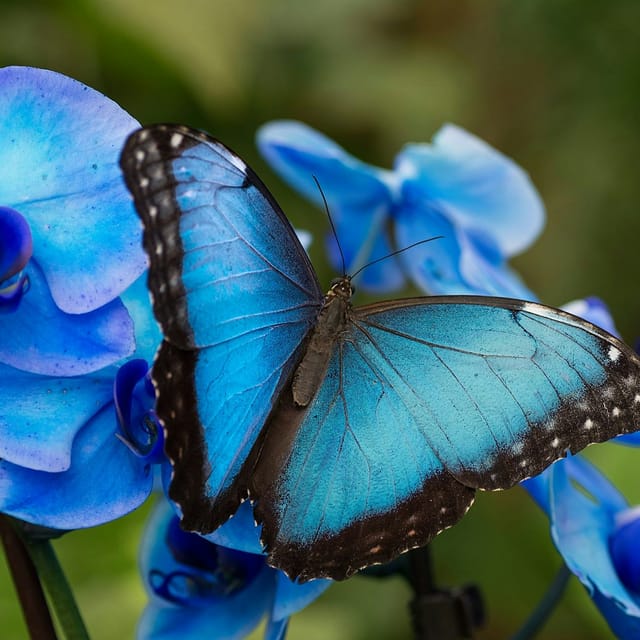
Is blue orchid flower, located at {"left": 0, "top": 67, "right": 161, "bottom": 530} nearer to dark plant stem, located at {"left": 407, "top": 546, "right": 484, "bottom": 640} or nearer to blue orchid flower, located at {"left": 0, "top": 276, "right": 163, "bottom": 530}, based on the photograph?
blue orchid flower, located at {"left": 0, "top": 276, "right": 163, "bottom": 530}

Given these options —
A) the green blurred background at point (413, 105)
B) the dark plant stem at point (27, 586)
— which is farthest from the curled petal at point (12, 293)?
the green blurred background at point (413, 105)

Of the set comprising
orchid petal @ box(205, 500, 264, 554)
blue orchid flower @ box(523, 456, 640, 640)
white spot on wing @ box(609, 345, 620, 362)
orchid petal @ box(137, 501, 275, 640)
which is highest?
white spot on wing @ box(609, 345, 620, 362)

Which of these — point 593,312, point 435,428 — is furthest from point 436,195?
point 435,428

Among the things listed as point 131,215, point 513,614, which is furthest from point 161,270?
point 513,614

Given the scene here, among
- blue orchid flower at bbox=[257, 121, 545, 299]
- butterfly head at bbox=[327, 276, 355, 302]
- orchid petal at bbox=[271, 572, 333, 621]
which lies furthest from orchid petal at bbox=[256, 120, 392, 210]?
orchid petal at bbox=[271, 572, 333, 621]

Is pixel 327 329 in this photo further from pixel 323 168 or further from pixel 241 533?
pixel 323 168

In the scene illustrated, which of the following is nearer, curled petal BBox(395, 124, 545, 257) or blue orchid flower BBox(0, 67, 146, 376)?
blue orchid flower BBox(0, 67, 146, 376)
